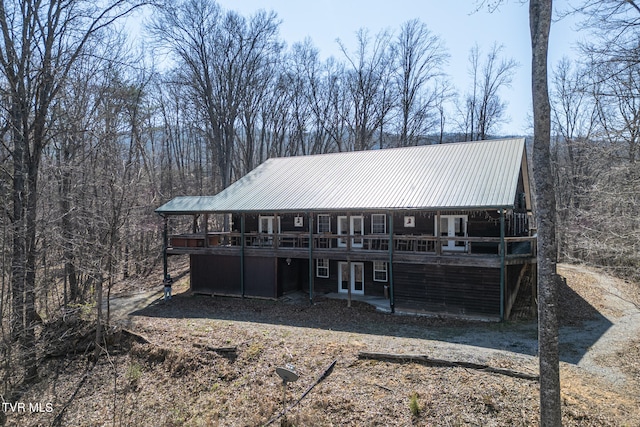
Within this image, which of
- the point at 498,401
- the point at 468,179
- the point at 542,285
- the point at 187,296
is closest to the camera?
the point at 542,285

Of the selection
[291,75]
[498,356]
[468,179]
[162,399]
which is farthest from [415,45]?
[162,399]

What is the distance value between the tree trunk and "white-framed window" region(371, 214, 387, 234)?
1238cm

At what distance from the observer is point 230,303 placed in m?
19.7

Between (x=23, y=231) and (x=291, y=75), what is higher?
(x=291, y=75)

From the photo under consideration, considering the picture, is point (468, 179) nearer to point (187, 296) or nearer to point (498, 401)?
point (498, 401)

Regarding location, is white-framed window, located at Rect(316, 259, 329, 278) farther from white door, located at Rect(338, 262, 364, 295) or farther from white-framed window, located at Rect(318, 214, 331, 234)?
white-framed window, located at Rect(318, 214, 331, 234)

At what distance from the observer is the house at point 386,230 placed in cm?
1595

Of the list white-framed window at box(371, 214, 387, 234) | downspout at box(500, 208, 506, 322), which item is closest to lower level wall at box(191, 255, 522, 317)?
downspout at box(500, 208, 506, 322)

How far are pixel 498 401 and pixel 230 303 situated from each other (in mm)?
13838

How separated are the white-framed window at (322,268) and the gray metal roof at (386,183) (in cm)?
365

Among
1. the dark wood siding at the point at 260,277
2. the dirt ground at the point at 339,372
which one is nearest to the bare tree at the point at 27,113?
the dirt ground at the point at 339,372

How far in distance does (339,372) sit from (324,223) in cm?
1093

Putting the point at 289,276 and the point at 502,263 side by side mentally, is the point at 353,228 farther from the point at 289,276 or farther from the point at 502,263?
the point at 502,263

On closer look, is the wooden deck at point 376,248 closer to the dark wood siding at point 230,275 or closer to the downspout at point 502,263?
the downspout at point 502,263
